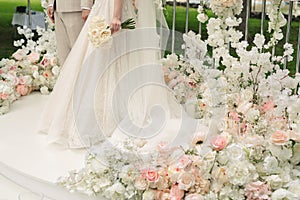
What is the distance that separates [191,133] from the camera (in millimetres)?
2803

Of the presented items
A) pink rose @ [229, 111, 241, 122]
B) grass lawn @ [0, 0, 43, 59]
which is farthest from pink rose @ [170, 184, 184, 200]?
grass lawn @ [0, 0, 43, 59]

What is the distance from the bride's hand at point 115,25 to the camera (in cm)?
285

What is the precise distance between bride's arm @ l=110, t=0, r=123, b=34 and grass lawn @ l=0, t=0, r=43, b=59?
462cm

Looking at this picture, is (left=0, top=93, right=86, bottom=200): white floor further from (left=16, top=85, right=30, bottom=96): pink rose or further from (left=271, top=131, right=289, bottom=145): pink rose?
(left=271, top=131, right=289, bottom=145): pink rose

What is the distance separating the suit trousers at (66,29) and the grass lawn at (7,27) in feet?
13.0

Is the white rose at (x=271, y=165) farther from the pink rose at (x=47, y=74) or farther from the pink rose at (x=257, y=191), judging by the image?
the pink rose at (x=47, y=74)

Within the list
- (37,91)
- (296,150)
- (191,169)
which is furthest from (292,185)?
(37,91)

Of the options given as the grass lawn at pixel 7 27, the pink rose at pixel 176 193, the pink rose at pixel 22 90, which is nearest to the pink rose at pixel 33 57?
the pink rose at pixel 22 90

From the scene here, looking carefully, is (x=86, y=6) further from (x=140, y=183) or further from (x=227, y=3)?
(x=140, y=183)

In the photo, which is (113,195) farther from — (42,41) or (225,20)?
(42,41)

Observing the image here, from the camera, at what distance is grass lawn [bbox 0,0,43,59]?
7559 millimetres

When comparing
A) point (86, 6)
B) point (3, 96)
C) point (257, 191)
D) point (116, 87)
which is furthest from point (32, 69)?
point (257, 191)

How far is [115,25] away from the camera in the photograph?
9.36 ft

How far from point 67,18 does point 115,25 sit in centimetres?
51
